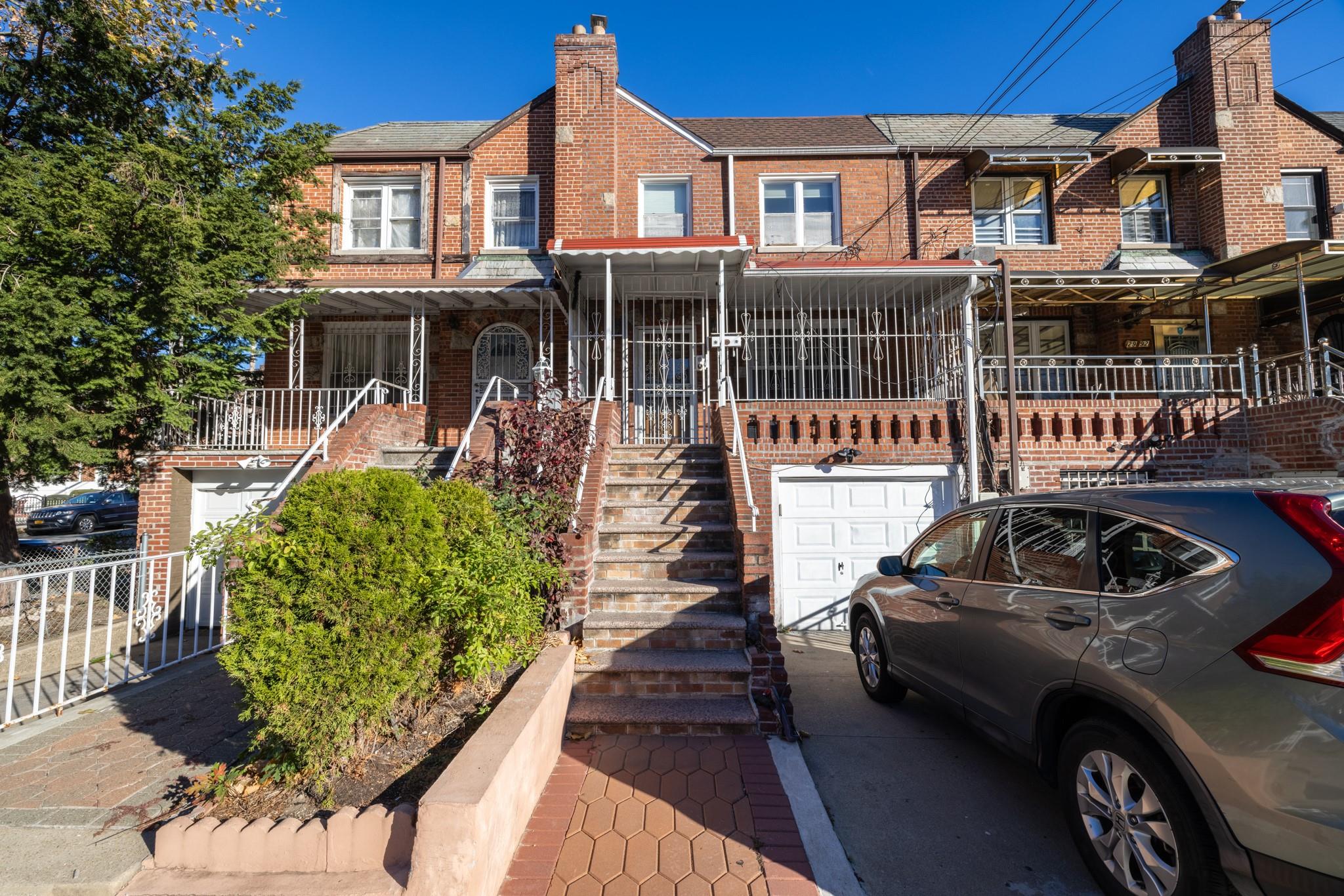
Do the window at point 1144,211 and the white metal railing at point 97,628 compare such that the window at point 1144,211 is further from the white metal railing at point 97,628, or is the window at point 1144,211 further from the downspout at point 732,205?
the white metal railing at point 97,628

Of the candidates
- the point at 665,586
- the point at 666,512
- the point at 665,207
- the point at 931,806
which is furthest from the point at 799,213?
the point at 931,806

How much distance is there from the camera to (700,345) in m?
9.42

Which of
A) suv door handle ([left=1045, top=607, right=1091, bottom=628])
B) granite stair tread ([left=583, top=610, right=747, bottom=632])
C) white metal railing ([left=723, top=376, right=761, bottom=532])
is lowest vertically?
granite stair tread ([left=583, top=610, right=747, bottom=632])

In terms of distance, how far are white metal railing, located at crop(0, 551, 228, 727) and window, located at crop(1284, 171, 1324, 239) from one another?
16.5m

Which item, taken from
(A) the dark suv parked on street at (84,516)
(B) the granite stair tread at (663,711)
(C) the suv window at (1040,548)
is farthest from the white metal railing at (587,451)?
(A) the dark suv parked on street at (84,516)

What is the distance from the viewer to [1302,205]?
10.4 metres

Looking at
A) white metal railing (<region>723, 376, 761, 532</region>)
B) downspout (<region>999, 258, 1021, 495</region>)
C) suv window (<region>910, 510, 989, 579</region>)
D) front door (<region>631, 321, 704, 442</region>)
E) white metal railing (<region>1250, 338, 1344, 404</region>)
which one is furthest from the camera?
→ front door (<region>631, 321, 704, 442</region>)

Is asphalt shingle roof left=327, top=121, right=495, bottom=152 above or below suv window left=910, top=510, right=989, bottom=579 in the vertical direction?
above

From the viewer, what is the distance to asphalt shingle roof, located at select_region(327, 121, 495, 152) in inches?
418

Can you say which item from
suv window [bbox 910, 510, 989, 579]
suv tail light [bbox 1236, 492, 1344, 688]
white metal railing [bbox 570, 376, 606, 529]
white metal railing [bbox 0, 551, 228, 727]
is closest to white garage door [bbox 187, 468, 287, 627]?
white metal railing [bbox 0, 551, 228, 727]

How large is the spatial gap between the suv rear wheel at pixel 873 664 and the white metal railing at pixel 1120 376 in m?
4.52

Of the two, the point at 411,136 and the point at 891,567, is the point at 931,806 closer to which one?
the point at 891,567

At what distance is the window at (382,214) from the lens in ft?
34.4

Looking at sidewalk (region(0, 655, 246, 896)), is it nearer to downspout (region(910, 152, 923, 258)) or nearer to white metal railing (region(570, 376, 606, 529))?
white metal railing (region(570, 376, 606, 529))
